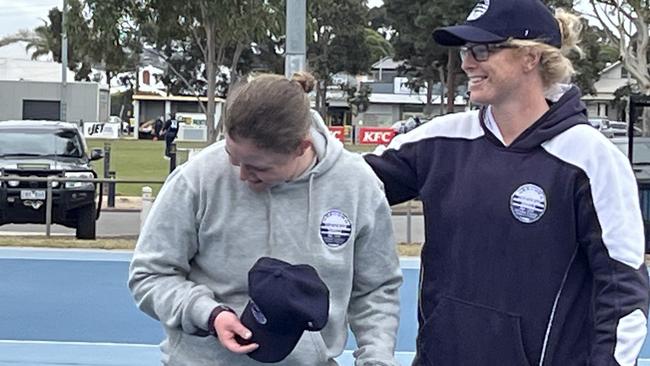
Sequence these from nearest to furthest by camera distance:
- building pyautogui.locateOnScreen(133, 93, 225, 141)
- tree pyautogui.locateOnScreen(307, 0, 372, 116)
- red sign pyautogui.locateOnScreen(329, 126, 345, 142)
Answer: red sign pyautogui.locateOnScreen(329, 126, 345, 142) < tree pyautogui.locateOnScreen(307, 0, 372, 116) < building pyautogui.locateOnScreen(133, 93, 225, 141)

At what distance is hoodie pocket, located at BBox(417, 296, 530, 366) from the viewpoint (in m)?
3.17

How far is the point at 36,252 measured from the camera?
1384 centimetres

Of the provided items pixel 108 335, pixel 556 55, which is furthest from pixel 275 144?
pixel 108 335

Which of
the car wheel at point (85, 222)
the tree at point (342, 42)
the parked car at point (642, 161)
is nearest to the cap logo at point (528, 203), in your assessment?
the parked car at point (642, 161)

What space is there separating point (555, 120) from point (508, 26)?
0.28 m

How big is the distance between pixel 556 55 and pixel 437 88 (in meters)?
68.2

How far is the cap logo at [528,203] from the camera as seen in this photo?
10.1ft

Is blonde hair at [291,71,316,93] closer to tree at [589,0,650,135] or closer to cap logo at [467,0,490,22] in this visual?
cap logo at [467,0,490,22]

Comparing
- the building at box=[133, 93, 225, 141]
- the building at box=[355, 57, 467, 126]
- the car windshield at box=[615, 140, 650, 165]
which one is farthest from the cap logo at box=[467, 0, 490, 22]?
the building at box=[355, 57, 467, 126]

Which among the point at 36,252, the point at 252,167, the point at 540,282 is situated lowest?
the point at 36,252

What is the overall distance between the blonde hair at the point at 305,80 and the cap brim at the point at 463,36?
1.23ft

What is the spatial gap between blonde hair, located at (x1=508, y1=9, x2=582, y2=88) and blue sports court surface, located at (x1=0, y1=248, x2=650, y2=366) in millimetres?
4648

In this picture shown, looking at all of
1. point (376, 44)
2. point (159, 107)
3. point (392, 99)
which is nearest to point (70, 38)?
point (376, 44)

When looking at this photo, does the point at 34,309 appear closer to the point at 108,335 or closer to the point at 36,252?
the point at 108,335
